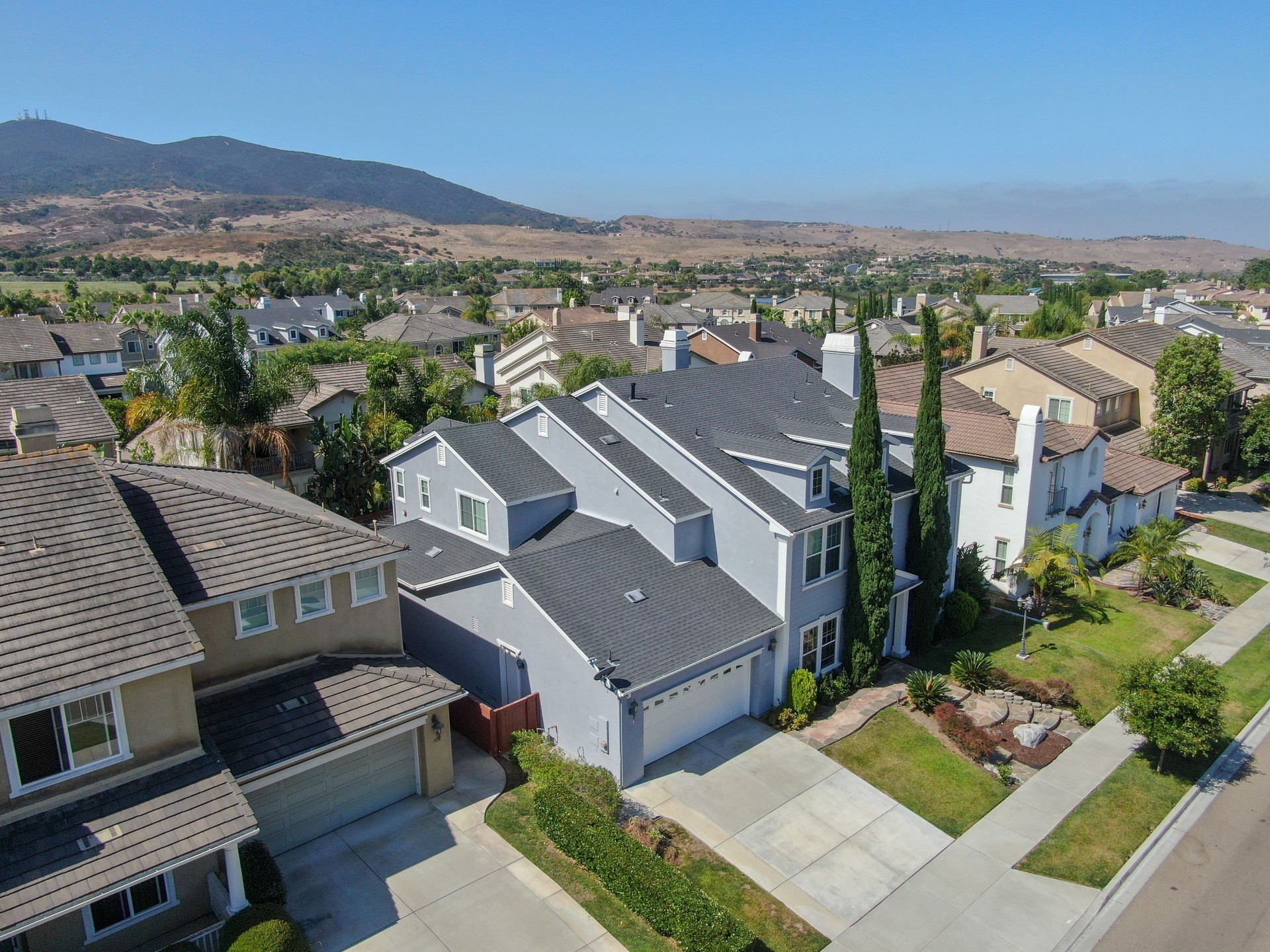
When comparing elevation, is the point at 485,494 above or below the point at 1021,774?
above

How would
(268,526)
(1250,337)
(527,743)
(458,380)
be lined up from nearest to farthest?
(268,526) < (527,743) < (458,380) < (1250,337)

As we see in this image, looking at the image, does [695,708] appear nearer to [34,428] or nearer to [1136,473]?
[34,428]

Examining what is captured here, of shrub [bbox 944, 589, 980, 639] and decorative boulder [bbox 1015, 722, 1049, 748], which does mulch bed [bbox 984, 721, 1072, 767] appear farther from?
shrub [bbox 944, 589, 980, 639]

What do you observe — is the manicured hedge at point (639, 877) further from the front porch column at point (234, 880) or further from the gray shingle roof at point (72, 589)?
the gray shingle roof at point (72, 589)

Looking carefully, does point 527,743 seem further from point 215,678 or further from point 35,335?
point 35,335

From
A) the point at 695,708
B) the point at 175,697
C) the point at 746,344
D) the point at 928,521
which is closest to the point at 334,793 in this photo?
the point at 175,697

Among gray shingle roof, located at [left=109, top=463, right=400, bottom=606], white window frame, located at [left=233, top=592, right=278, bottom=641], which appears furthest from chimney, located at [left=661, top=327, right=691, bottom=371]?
white window frame, located at [left=233, top=592, right=278, bottom=641]

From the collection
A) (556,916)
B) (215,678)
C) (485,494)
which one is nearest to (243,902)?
(215,678)
